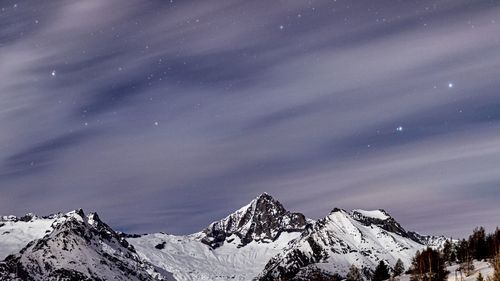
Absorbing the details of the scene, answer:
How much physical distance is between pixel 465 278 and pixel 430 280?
34.8 ft

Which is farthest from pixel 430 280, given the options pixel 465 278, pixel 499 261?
pixel 499 261

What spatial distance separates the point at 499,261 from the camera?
13738 centimetres

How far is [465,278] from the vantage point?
193 metres

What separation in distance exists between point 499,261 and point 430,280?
64.5m

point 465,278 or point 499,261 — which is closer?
point 499,261

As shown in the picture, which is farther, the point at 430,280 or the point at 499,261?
the point at 430,280

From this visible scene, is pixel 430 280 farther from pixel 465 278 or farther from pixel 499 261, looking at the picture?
pixel 499 261

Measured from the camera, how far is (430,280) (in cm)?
19962
